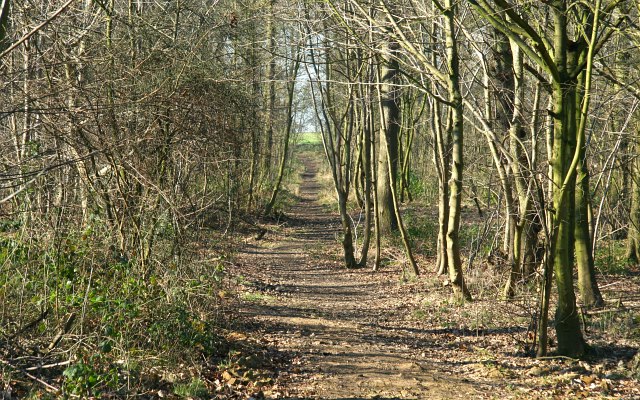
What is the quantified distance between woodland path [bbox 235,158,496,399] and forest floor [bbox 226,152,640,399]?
2 centimetres

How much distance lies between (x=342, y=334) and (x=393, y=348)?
2.65 ft

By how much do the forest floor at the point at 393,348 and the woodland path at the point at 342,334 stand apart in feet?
0.06

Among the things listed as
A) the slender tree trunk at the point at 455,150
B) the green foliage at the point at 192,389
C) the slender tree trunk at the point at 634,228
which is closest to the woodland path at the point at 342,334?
the green foliage at the point at 192,389

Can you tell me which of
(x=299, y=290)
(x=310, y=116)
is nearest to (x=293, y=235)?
(x=299, y=290)

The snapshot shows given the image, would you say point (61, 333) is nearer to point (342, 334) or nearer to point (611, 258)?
point (342, 334)

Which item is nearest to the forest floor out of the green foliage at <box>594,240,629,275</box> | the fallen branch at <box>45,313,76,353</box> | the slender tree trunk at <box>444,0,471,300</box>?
the slender tree trunk at <box>444,0,471,300</box>

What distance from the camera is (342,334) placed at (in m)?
8.87

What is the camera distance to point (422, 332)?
9461mm

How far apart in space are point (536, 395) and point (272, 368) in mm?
2763

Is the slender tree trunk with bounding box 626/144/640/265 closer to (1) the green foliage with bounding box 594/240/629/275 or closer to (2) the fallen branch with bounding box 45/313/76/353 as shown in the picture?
(1) the green foliage with bounding box 594/240/629/275

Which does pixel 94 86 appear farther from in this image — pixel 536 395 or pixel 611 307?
pixel 611 307

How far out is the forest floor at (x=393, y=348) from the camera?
654 centimetres

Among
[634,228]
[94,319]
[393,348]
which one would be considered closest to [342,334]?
[393,348]

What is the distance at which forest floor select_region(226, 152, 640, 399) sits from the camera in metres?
6.54
